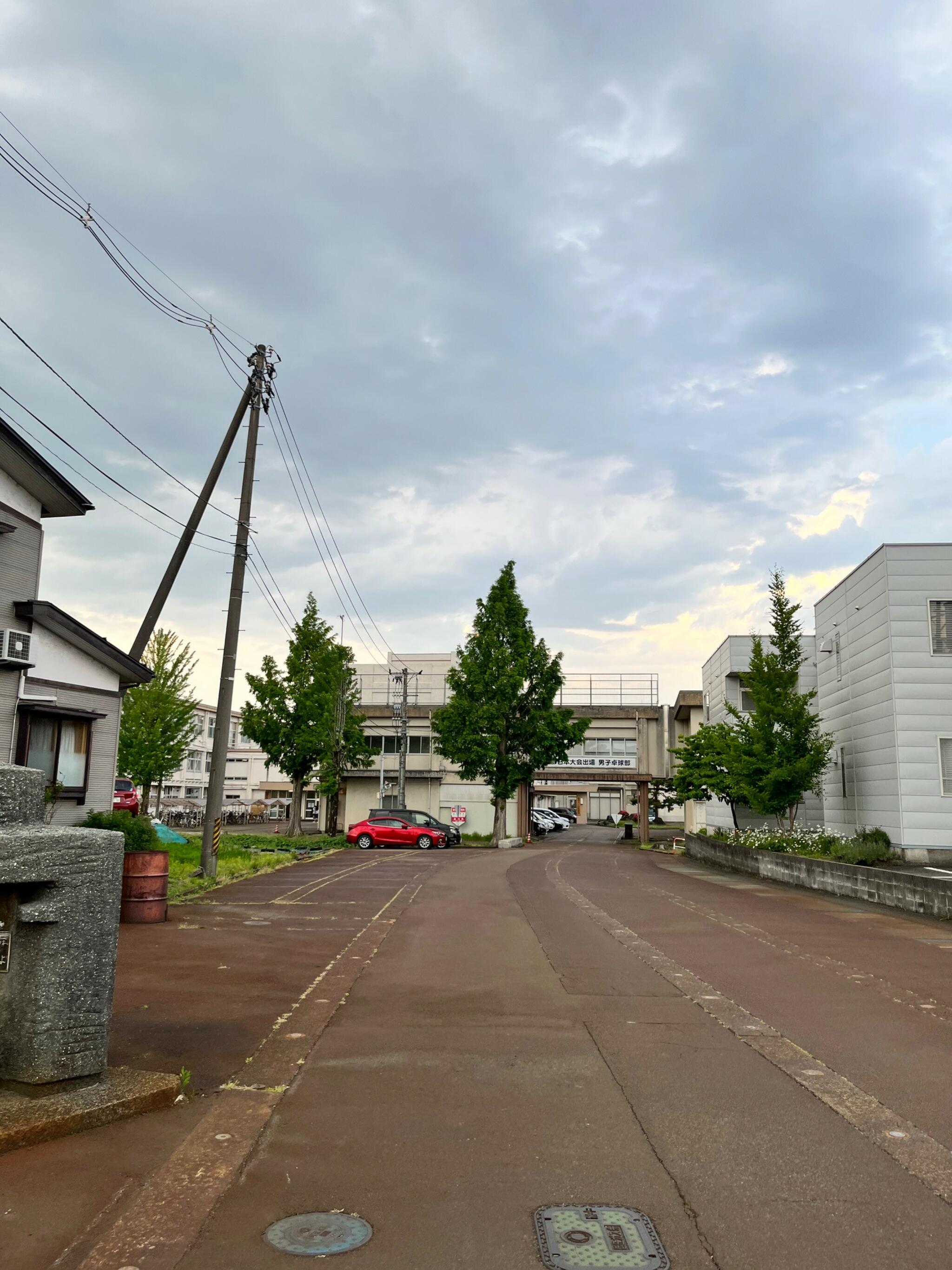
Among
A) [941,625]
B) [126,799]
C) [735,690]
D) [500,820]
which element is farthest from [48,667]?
[500,820]

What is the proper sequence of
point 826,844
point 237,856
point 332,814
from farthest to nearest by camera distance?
1. point 332,814
2. point 237,856
3. point 826,844

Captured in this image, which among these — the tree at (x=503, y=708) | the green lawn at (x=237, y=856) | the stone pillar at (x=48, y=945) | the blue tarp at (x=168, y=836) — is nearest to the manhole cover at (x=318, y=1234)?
the stone pillar at (x=48, y=945)

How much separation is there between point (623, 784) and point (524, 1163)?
92.8 metres

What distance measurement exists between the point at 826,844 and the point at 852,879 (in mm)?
4537

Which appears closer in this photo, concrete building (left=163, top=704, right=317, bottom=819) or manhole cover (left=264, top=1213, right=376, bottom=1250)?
manhole cover (left=264, top=1213, right=376, bottom=1250)

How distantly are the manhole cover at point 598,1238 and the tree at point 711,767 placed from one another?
2338 cm

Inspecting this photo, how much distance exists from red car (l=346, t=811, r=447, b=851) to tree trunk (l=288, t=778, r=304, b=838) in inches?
231

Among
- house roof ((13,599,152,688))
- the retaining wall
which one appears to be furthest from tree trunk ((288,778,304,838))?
house roof ((13,599,152,688))

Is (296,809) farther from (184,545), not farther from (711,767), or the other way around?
(184,545)

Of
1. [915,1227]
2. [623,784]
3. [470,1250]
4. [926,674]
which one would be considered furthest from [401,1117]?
[623,784]

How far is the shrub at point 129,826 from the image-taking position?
17453 mm

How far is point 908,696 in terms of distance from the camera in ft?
73.1

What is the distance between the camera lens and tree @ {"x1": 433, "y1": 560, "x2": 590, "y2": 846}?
4666 centimetres

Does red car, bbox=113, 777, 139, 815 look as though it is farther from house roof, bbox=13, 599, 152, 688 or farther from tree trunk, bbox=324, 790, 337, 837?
tree trunk, bbox=324, 790, 337, 837
